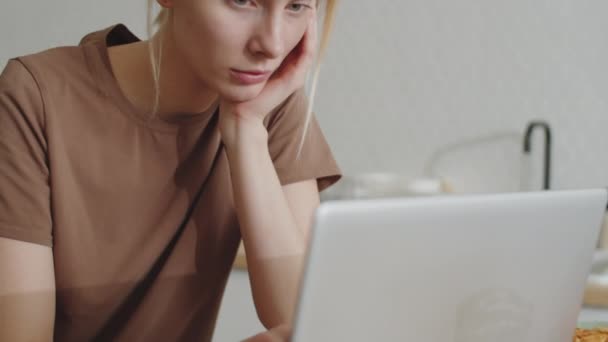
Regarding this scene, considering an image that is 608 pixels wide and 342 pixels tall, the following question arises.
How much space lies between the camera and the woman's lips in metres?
0.97

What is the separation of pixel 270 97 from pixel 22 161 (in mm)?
344

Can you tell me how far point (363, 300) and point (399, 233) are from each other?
54 millimetres

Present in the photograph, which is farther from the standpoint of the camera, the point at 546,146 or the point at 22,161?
the point at 546,146

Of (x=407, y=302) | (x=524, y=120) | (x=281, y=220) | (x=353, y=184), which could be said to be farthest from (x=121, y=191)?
(x=524, y=120)

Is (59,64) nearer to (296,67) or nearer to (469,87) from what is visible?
(296,67)

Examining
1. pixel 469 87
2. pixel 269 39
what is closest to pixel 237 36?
pixel 269 39

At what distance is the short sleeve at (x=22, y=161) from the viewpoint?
0.93 metres

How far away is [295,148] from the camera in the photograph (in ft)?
3.83

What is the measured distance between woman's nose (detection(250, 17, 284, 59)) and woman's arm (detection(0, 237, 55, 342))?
1.17 feet

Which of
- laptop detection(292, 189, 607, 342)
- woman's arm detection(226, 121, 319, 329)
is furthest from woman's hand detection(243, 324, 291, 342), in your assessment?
woman's arm detection(226, 121, 319, 329)

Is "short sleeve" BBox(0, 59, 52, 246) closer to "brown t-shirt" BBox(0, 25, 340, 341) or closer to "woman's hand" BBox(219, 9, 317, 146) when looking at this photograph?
"brown t-shirt" BBox(0, 25, 340, 341)

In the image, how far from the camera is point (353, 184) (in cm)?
236

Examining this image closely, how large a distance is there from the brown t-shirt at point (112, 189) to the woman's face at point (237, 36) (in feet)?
0.39

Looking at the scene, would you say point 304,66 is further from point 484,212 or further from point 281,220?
point 484,212
